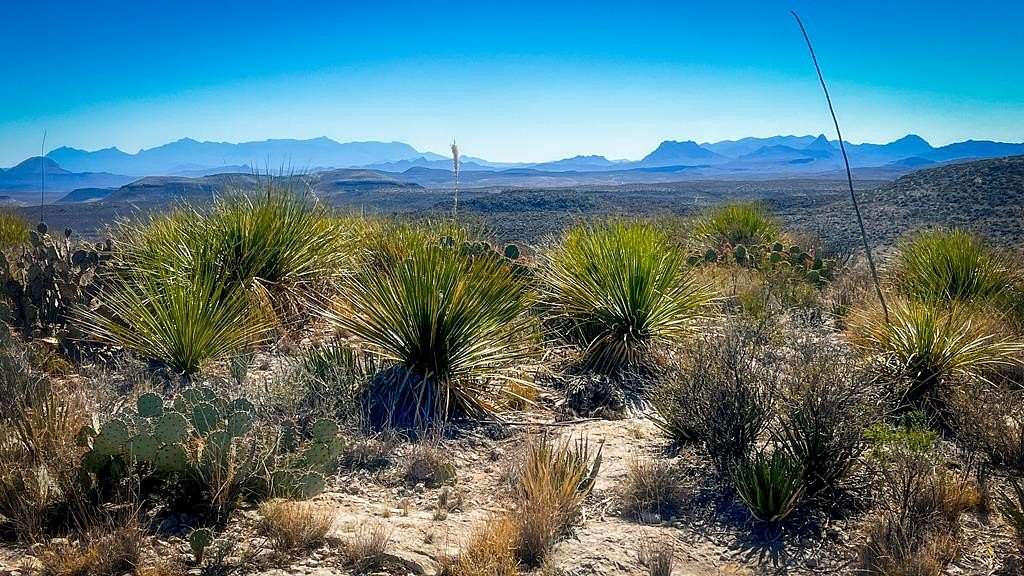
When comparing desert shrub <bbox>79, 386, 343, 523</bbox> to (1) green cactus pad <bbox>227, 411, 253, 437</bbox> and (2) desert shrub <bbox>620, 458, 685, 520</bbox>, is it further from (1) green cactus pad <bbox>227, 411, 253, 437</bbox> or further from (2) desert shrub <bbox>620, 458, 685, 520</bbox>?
(2) desert shrub <bbox>620, 458, 685, 520</bbox>

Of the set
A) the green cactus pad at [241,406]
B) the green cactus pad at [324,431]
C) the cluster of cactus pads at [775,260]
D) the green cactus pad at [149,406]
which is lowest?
the green cactus pad at [324,431]

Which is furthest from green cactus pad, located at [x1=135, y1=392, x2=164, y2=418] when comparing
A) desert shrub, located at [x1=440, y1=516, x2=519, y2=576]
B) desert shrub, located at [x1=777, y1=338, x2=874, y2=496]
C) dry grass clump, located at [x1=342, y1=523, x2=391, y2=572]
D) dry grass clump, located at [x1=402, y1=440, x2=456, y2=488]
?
desert shrub, located at [x1=777, y1=338, x2=874, y2=496]

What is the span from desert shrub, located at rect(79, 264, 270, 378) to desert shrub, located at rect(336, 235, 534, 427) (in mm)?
1171

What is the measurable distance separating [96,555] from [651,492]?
3.08m

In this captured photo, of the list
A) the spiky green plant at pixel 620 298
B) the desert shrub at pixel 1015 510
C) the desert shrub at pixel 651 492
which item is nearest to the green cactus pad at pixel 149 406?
the desert shrub at pixel 651 492

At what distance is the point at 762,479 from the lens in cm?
414

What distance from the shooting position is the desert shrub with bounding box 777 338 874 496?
4320 mm

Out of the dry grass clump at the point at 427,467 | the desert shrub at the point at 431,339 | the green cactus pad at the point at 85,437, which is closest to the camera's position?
the green cactus pad at the point at 85,437

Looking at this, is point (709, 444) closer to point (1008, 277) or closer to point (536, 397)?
point (536, 397)

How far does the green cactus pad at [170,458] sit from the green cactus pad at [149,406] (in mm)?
263

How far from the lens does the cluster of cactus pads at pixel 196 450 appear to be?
145 inches

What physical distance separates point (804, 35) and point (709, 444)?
11.1 feet

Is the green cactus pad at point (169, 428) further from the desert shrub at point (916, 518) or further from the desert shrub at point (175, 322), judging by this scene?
the desert shrub at point (916, 518)

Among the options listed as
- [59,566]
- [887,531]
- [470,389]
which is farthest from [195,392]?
[887,531]
